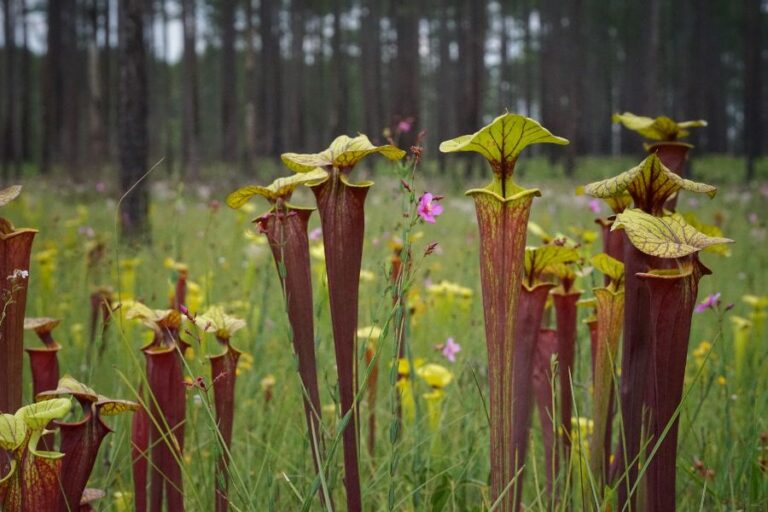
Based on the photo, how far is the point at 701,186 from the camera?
39.3 inches

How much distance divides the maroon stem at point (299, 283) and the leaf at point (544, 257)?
0.46 meters

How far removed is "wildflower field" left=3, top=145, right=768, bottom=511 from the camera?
1.21 meters

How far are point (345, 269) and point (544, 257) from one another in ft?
1.53

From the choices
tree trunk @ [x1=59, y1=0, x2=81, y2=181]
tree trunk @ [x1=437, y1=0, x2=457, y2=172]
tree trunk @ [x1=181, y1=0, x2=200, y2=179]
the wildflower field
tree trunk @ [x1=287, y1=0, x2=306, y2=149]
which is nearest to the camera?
the wildflower field

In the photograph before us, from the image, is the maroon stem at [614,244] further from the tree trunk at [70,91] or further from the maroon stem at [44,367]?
the tree trunk at [70,91]

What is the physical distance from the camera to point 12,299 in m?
1.08

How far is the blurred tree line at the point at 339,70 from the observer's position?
16.4m

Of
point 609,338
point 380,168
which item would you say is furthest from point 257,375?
point 380,168

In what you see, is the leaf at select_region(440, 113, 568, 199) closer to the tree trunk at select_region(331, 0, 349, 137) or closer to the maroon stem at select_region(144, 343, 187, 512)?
the maroon stem at select_region(144, 343, 187, 512)

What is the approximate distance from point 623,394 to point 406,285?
44 centimetres

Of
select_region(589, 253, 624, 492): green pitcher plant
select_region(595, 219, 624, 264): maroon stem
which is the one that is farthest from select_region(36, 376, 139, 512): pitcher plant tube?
select_region(595, 219, 624, 264): maroon stem

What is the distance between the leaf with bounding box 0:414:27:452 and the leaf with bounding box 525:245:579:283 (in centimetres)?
91

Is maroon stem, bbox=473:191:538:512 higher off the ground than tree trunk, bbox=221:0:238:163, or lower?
lower

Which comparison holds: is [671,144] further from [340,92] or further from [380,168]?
[380,168]
